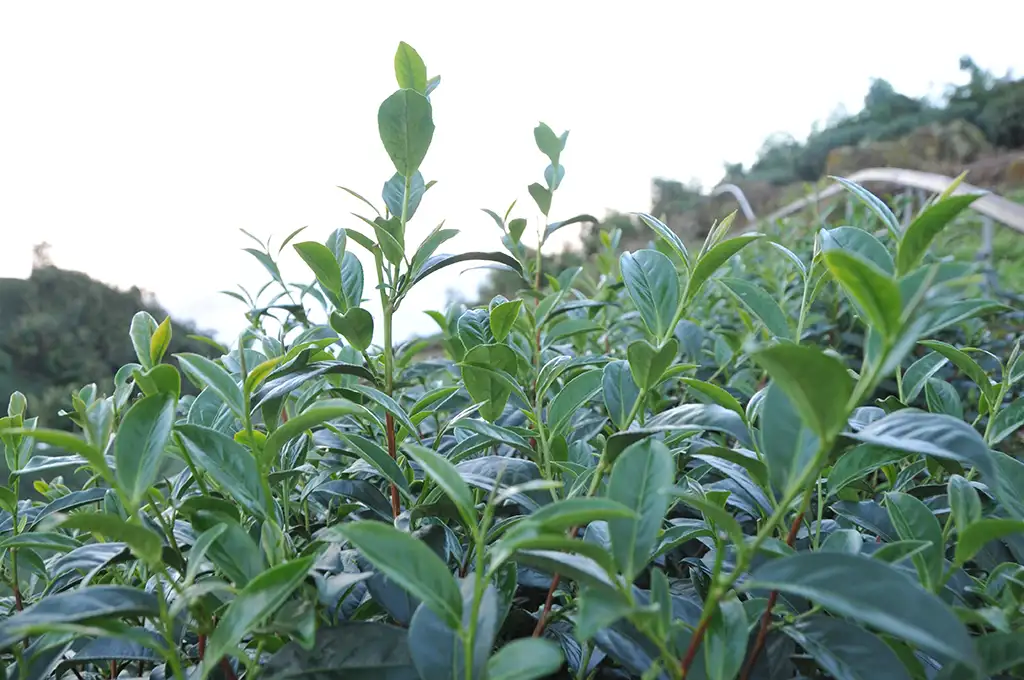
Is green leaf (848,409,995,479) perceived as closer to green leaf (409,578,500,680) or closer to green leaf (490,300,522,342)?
green leaf (409,578,500,680)

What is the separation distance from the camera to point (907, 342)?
357mm

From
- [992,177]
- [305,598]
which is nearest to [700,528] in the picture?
[305,598]

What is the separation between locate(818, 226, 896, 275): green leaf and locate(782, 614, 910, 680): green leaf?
284 mm

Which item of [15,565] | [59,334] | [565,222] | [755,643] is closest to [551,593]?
[755,643]

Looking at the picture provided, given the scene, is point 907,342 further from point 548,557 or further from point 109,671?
point 109,671

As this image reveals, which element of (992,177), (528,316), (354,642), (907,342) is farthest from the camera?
(992,177)

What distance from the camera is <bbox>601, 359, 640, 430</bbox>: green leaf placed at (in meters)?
0.60

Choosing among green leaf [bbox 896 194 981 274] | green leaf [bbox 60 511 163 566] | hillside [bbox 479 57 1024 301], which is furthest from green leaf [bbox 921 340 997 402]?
hillside [bbox 479 57 1024 301]

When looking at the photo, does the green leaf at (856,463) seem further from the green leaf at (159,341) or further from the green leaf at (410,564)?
the green leaf at (159,341)

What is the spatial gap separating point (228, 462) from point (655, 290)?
1.39ft

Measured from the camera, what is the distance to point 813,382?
37 centimetres

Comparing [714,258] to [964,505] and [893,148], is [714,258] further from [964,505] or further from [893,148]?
[893,148]

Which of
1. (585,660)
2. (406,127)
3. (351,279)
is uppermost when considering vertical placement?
(406,127)

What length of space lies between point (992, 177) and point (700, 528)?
13.2 meters
